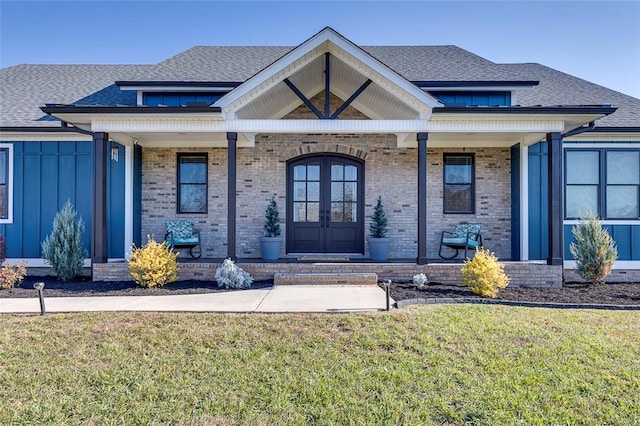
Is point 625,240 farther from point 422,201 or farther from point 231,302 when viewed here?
point 231,302

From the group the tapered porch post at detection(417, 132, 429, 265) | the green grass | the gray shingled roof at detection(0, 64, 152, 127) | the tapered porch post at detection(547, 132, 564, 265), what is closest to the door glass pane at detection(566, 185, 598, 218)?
the tapered porch post at detection(547, 132, 564, 265)

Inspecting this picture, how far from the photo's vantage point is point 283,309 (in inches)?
219

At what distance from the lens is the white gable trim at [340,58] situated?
24.5 feet

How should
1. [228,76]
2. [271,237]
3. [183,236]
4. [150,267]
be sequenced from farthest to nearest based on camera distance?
[228,76] → [183,236] → [271,237] → [150,267]

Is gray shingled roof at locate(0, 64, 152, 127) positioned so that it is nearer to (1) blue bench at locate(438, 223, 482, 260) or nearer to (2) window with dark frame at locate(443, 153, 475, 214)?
(2) window with dark frame at locate(443, 153, 475, 214)

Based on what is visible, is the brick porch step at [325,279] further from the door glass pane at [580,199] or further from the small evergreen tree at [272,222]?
the door glass pane at [580,199]

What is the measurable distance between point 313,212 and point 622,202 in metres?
7.65

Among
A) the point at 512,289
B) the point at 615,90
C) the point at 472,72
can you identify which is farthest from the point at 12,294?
the point at 615,90

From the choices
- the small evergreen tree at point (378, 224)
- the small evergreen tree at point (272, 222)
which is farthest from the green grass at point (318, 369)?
the small evergreen tree at point (378, 224)

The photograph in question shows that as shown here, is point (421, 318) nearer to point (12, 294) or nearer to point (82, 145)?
point (12, 294)

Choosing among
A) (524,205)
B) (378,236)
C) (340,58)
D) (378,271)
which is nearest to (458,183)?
(524,205)

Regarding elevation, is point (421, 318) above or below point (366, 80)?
below

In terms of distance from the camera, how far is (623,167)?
30.7 feet

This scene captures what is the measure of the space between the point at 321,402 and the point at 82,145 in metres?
8.83
